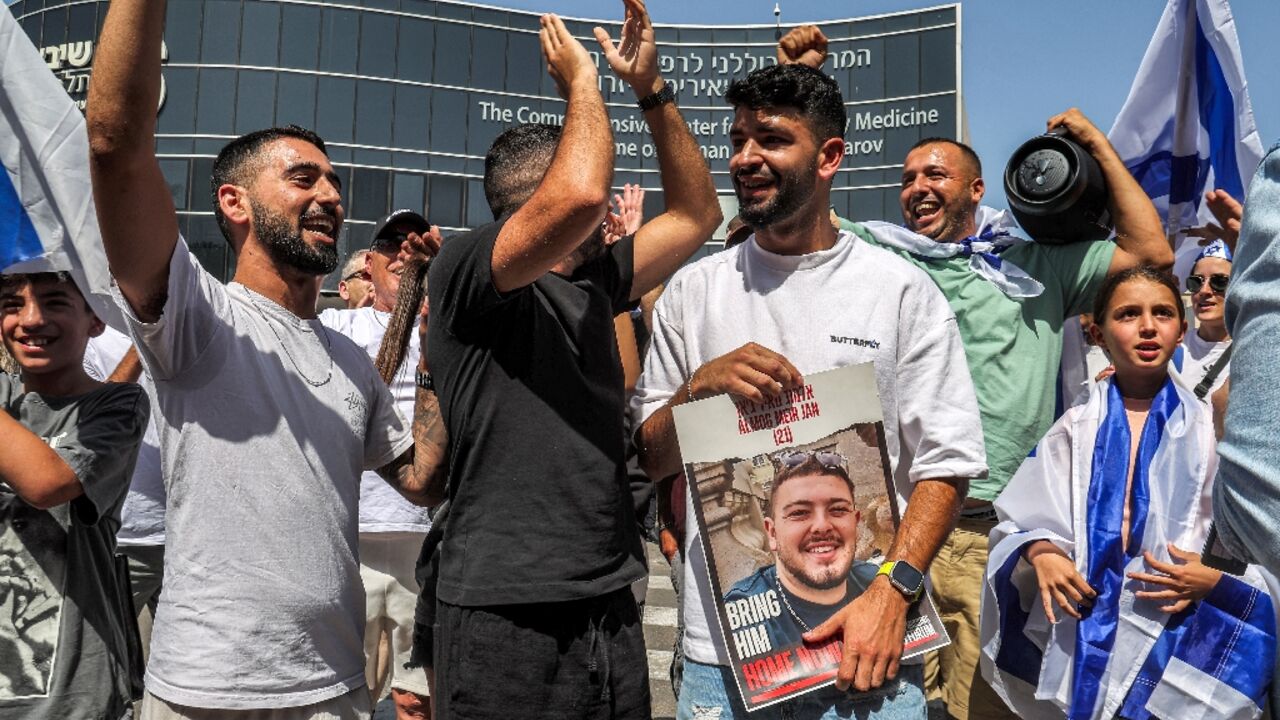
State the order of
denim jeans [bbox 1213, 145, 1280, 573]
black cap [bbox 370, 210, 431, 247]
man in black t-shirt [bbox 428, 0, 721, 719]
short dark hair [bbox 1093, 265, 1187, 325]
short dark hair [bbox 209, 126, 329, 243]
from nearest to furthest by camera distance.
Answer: denim jeans [bbox 1213, 145, 1280, 573], man in black t-shirt [bbox 428, 0, 721, 719], short dark hair [bbox 209, 126, 329, 243], short dark hair [bbox 1093, 265, 1187, 325], black cap [bbox 370, 210, 431, 247]

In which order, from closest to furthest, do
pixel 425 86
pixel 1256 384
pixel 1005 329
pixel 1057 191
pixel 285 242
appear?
pixel 1256 384 < pixel 285 242 < pixel 1005 329 < pixel 1057 191 < pixel 425 86

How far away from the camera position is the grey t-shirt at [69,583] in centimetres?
262

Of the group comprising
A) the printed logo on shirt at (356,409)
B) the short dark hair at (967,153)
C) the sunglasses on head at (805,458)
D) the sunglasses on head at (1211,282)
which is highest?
the short dark hair at (967,153)

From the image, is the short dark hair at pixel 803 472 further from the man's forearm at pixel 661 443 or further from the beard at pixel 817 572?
the man's forearm at pixel 661 443

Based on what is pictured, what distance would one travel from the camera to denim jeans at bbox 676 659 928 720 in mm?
2256

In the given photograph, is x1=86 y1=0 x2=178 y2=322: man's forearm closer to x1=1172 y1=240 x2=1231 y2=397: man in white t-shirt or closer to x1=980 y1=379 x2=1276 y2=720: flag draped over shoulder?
x1=980 y1=379 x2=1276 y2=720: flag draped over shoulder

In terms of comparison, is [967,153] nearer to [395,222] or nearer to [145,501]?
[395,222]

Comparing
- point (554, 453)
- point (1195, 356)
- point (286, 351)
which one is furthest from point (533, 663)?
point (1195, 356)

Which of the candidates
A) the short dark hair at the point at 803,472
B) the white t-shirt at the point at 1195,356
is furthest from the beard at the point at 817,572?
the white t-shirt at the point at 1195,356

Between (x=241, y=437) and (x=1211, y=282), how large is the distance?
186 inches

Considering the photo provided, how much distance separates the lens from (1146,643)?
2.84 meters

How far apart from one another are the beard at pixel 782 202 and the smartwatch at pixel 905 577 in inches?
31.7

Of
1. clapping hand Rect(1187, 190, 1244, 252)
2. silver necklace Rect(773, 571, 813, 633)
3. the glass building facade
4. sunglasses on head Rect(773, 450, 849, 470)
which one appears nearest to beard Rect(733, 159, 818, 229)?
sunglasses on head Rect(773, 450, 849, 470)

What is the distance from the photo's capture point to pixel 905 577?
221cm
